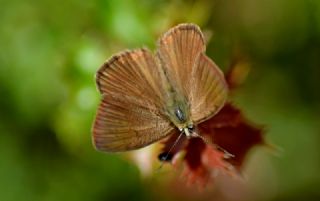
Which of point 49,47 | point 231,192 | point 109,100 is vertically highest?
point 49,47

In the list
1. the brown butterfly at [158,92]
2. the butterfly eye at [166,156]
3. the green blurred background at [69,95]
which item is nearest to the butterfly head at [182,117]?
the brown butterfly at [158,92]

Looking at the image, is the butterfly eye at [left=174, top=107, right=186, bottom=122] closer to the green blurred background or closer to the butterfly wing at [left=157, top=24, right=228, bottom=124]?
the butterfly wing at [left=157, top=24, right=228, bottom=124]

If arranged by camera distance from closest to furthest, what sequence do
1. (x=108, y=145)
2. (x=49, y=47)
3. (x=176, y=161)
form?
(x=108, y=145)
(x=176, y=161)
(x=49, y=47)

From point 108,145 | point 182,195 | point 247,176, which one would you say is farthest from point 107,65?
point 247,176

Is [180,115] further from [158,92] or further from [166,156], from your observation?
[166,156]

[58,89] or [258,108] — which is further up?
[58,89]

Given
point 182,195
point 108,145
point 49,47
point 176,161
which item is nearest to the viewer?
point 108,145

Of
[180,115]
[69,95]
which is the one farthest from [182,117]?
[69,95]

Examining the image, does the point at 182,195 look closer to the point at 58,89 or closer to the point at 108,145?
the point at 58,89

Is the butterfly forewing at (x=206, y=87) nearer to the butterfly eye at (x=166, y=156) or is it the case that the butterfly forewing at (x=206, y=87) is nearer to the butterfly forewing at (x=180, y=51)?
the butterfly forewing at (x=180, y=51)
